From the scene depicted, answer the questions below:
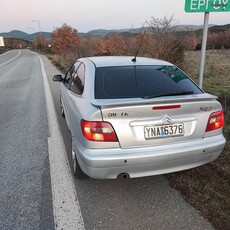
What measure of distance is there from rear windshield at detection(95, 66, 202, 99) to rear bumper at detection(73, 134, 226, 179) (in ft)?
2.06

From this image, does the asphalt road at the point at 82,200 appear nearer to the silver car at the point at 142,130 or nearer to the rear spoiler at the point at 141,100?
the silver car at the point at 142,130

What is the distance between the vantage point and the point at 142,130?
2.64 m

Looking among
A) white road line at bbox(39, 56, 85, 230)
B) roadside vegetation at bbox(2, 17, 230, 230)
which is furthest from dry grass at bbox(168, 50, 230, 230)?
white road line at bbox(39, 56, 85, 230)

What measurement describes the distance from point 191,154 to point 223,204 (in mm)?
621

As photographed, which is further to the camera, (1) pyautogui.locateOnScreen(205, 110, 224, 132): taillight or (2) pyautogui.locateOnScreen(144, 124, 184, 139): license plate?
(1) pyautogui.locateOnScreen(205, 110, 224, 132): taillight

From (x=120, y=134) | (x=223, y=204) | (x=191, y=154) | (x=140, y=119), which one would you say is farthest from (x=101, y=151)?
(x=223, y=204)

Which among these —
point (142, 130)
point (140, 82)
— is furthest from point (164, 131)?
point (140, 82)

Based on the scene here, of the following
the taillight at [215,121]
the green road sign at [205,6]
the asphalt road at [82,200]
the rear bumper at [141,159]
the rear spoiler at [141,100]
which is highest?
the green road sign at [205,6]

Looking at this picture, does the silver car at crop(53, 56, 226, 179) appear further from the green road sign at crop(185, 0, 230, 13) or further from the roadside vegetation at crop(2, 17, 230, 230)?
the green road sign at crop(185, 0, 230, 13)

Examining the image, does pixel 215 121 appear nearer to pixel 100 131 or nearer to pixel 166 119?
pixel 166 119

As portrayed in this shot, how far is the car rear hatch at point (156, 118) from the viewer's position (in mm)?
2598

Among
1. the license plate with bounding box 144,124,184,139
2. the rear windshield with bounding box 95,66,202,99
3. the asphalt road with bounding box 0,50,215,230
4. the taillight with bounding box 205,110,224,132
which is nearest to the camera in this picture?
the asphalt road with bounding box 0,50,215,230

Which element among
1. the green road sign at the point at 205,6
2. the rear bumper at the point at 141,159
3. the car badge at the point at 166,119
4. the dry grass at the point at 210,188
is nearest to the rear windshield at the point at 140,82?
the car badge at the point at 166,119

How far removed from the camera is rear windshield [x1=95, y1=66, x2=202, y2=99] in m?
3.02
